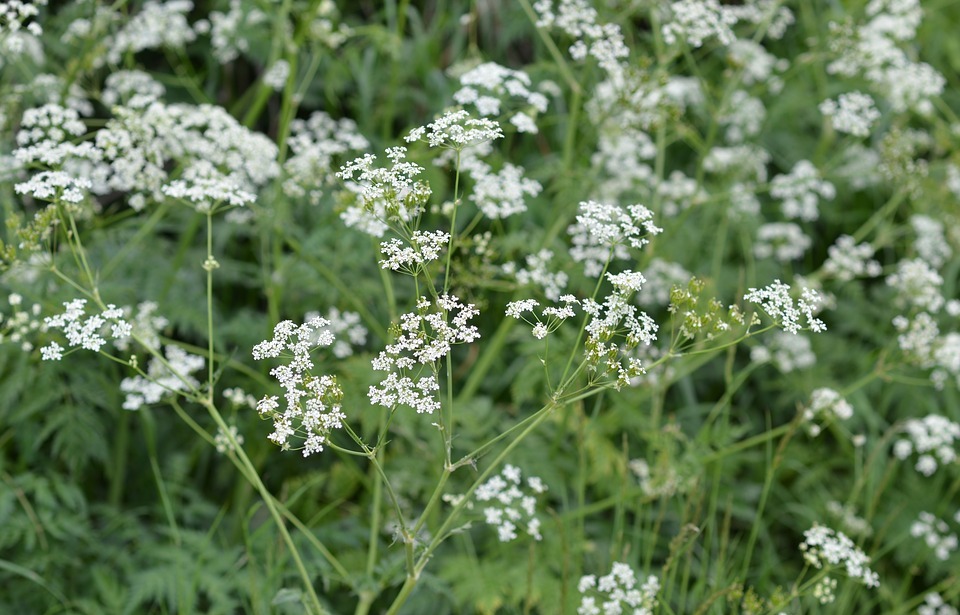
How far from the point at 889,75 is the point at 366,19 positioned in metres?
3.94

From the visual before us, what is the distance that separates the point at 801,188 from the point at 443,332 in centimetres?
434

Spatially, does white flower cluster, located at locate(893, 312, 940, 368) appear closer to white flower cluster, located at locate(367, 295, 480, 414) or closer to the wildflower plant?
the wildflower plant

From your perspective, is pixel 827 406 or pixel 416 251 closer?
pixel 416 251

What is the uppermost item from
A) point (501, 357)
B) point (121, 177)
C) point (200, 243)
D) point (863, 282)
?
point (121, 177)

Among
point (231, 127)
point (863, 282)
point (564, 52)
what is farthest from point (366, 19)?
point (863, 282)

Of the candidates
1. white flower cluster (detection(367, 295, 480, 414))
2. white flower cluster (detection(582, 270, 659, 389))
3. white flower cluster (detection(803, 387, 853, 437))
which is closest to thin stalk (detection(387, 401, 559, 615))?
white flower cluster (detection(582, 270, 659, 389))

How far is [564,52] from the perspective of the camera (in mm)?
6066

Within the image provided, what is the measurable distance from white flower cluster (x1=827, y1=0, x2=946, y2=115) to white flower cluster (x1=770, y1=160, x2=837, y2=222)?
0.62 meters

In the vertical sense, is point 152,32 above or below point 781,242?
above

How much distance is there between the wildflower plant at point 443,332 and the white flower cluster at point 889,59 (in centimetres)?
4

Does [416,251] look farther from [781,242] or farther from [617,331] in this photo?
[781,242]

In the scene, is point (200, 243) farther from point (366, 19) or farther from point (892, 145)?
point (892, 145)

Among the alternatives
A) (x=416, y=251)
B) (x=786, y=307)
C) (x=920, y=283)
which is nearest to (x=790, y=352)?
(x=920, y=283)

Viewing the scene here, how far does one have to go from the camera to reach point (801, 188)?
627 centimetres
